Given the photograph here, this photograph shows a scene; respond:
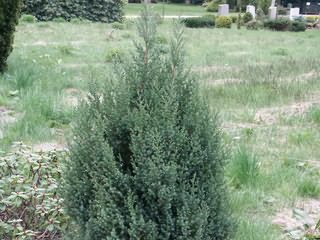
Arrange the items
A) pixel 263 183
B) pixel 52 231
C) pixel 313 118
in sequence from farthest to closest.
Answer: pixel 313 118, pixel 263 183, pixel 52 231

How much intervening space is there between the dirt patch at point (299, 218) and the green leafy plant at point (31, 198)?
1.33 metres

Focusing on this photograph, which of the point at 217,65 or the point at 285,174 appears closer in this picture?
the point at 285,174

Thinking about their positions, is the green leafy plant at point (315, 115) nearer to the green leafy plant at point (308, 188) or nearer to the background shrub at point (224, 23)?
the green leafy plant at point (308, 188)

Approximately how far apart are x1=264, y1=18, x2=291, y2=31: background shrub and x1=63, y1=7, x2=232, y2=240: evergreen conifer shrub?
2482 centimetres

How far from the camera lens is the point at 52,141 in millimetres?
4895

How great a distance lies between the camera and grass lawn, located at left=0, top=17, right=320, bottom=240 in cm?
379

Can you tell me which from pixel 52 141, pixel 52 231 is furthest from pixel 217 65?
pixel 52 231

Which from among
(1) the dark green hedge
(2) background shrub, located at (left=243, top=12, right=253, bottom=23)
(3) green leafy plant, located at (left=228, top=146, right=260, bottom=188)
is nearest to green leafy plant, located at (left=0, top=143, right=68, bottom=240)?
→ (3) green leafy plant, located at (left=228, top=146, right=260, bottom=188)

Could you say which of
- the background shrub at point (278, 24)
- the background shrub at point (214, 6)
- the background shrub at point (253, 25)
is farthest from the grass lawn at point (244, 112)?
the background shrub at point (214, 6)

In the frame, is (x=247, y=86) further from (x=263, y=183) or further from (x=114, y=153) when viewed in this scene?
(x=114, y=153)

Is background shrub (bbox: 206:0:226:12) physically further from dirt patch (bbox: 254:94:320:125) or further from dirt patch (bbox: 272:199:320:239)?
dirt patch (bbox: 272:199:320:239)

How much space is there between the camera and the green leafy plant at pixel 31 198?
111 inches

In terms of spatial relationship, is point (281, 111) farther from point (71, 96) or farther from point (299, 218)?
point (299, 218)

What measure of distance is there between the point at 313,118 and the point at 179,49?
14.6 feet
